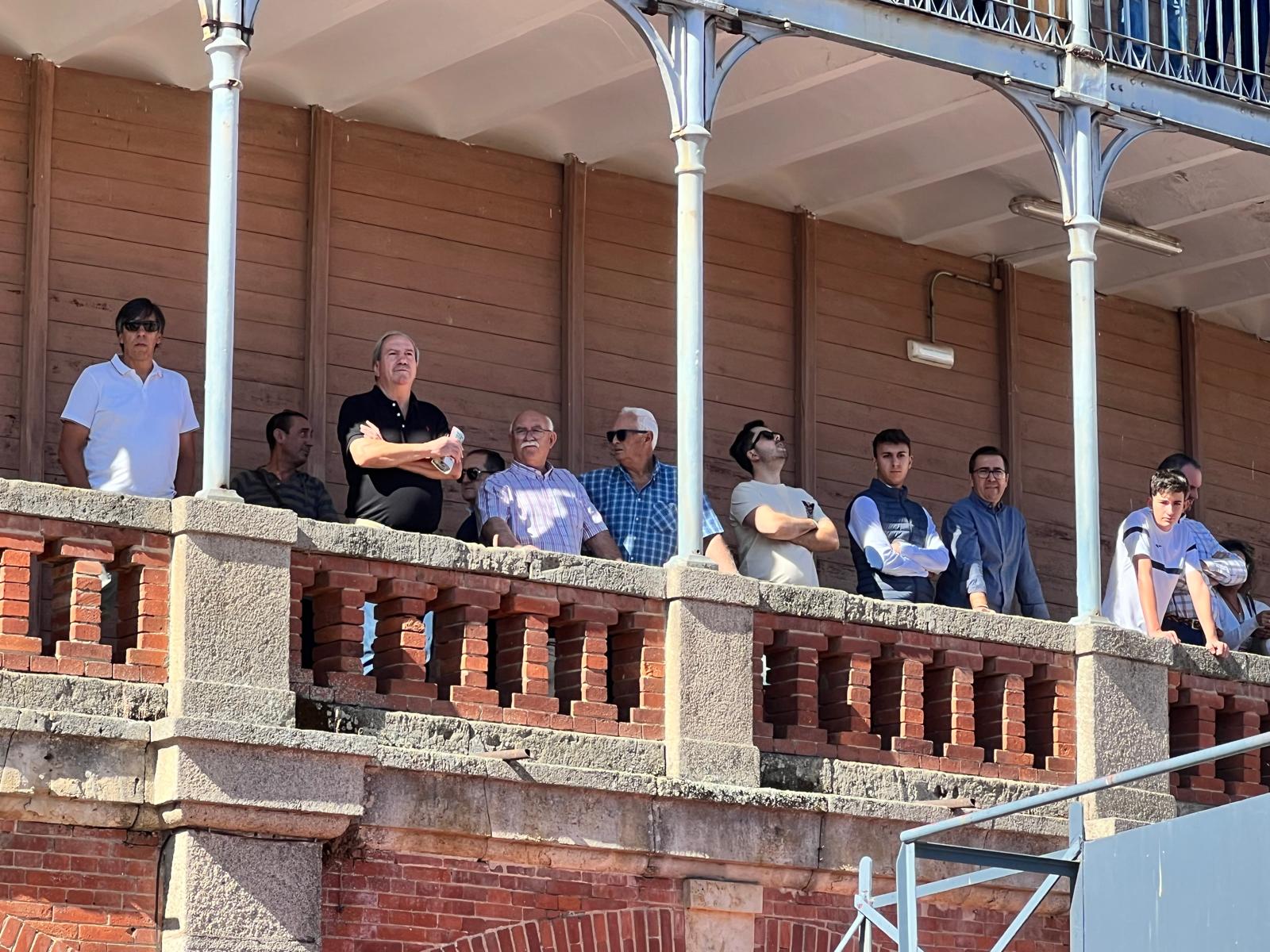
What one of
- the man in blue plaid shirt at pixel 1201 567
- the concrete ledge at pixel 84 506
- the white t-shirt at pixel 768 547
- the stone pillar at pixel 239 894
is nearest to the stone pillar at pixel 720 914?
the white t-shirt at pixel 768 547

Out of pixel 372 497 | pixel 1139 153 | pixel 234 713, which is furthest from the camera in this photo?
pixel 1139 153

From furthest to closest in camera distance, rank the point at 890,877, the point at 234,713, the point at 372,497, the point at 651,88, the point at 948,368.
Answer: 1. the point at 948,368
2. the point at 651,88
3. the point at 890,877
4. the point at 372,497
5. the point at 234,713

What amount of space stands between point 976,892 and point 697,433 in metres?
2.55

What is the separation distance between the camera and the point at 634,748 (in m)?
10.9

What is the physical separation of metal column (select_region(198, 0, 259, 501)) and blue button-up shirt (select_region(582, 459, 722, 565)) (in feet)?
7.48

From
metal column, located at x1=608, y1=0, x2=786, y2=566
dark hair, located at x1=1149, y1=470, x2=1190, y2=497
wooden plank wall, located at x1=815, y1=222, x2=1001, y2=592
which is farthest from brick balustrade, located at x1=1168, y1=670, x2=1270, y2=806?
metal column, located at x1=608, y1=0, x2=786, y2=566

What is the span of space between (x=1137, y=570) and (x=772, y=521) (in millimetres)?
2078

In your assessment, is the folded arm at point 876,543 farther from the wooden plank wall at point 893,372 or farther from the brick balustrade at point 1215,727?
the wooden plank wall at point 893,372

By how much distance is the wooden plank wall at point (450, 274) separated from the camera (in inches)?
515

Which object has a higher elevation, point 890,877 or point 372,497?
point 372,497

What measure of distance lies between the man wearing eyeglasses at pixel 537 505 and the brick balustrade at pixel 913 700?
0.89 metres

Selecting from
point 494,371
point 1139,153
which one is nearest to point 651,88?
point 494,371

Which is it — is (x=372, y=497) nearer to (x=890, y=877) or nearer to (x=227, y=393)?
(x=227, y=393)

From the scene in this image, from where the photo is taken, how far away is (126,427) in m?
10.8
